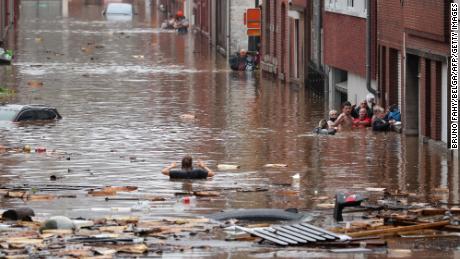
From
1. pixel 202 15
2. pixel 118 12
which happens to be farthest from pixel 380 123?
pixel 118 12

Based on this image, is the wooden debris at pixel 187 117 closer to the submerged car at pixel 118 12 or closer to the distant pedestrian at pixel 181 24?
Result: the distant pedestrian at pixel 181 24

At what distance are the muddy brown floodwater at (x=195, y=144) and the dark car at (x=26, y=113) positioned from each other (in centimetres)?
53

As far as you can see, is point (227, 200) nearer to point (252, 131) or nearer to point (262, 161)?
point (262, 161)

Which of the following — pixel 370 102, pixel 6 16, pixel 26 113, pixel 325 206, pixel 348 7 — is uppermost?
pixel 348 7

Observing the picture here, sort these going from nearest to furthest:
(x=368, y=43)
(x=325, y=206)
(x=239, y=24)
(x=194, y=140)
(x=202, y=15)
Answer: (x=325, y=206), (x=194, y=140), (x=368, y=43), (x=239, y=24), (x=202, y=15)

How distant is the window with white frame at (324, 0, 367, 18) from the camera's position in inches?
1954

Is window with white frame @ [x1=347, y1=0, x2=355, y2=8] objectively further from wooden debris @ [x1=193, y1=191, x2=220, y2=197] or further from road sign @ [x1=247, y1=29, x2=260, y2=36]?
road sign @ [x1=247, y1=29, x2=260, y2=36]

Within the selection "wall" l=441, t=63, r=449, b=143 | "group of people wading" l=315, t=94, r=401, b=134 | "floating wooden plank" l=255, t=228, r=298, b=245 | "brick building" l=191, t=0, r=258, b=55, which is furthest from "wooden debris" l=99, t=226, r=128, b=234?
"brick building" l=191, t=0, r=258, b=55

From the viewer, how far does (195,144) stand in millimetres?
41406

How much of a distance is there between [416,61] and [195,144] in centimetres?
588

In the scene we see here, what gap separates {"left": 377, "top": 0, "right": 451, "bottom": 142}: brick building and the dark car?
932 cm

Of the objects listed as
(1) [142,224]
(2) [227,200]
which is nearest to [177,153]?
(2) [227,200]

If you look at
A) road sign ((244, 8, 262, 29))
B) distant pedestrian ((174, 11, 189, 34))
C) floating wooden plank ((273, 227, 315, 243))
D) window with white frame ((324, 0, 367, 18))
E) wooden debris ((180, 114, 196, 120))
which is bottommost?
wooden debris ((180, 114, 196, 120))

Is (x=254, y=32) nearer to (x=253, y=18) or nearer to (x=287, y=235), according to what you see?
(x=253, y=18)
